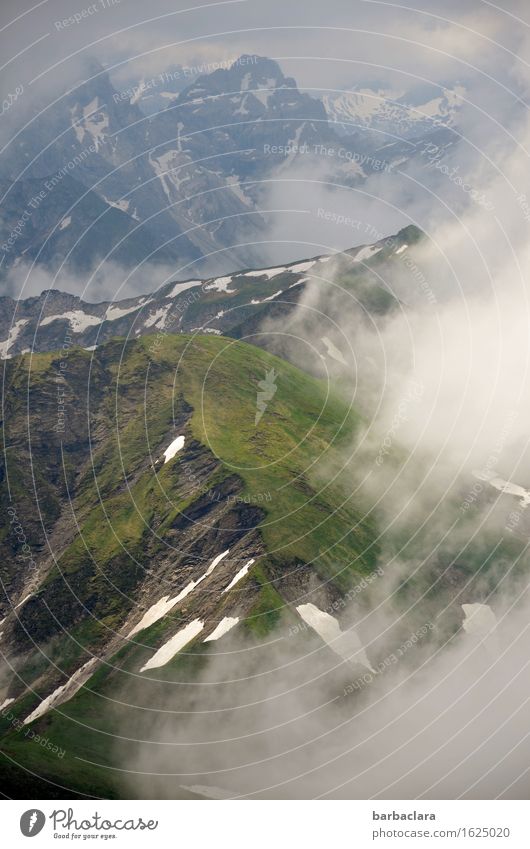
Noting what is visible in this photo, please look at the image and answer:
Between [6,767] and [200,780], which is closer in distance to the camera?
[6,767]

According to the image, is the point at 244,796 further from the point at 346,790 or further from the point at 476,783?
the point at 476,783
